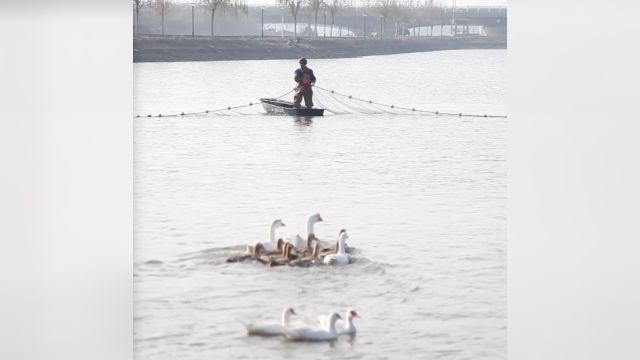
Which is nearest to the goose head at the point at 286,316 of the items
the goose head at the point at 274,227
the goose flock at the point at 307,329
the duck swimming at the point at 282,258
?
the goose flock at the point at 307,329

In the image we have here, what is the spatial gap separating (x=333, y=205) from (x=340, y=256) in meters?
0.31

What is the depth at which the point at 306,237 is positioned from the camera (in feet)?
17.5

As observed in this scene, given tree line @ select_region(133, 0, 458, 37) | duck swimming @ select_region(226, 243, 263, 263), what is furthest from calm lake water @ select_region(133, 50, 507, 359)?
tree line @ select_region(133, 0, 458, 37)

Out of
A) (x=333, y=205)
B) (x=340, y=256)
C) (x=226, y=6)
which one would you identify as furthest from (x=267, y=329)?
(x=226, y=6)

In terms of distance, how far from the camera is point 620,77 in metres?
5.19

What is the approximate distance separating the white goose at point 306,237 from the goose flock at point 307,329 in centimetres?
47

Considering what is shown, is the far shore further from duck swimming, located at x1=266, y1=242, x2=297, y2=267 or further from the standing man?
duck swimming, located at x1=266, y1=242, x2=297, y2=267

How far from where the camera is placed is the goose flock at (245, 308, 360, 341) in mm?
A: 4785

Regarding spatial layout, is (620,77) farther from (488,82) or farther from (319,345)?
(319,345)

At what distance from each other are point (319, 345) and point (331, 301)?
12.1 inches

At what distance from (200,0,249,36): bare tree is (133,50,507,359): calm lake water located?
0.25 m

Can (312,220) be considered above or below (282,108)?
below

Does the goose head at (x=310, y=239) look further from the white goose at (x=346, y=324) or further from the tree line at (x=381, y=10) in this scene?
the tree line at (x=381, y=10)

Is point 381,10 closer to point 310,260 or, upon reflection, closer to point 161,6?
point 161,6
